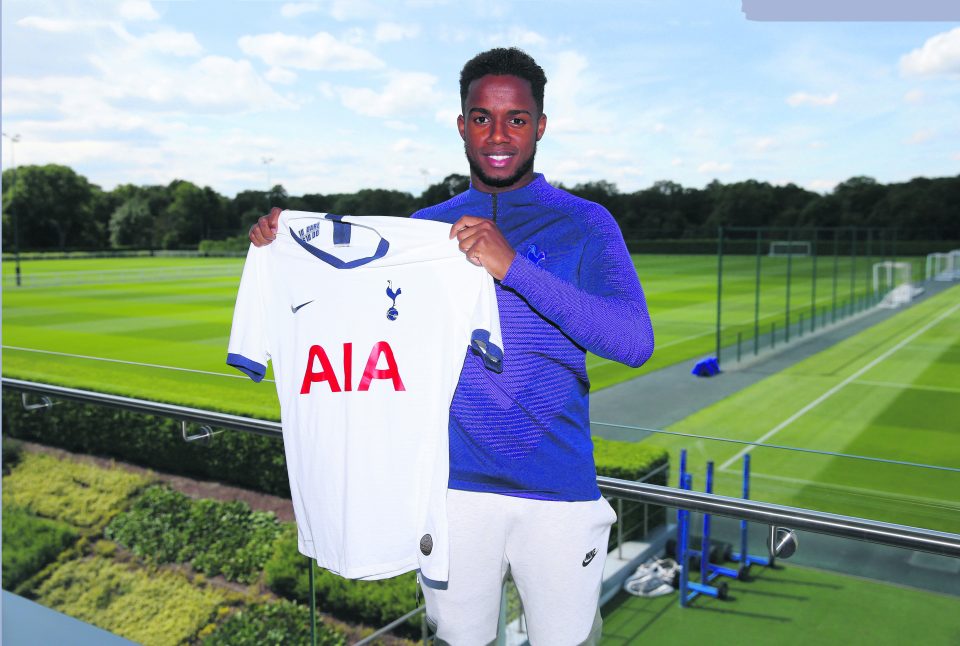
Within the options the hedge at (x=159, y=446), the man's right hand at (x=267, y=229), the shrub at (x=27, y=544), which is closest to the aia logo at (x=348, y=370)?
the man's right hand at (x=267, y=229)

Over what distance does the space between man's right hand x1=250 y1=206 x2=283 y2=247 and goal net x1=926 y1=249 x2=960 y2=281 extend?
38.1m

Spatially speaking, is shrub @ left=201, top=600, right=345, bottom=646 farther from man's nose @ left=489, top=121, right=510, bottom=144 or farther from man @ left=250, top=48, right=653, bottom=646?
man's nose @ left=489, top=121, right=510, bottom=144

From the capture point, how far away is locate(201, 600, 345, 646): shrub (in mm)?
4551

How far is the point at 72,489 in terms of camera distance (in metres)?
7.83

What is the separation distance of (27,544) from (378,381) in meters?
4.98

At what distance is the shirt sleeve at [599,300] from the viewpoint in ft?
3.50

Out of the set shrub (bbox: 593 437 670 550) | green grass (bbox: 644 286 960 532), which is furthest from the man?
shrub (bbox: 593 437 670 550)

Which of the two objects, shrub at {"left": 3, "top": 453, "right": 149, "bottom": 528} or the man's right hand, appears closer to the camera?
the man's right hand

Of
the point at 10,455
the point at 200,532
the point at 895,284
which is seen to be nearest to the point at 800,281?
the point at 895,284

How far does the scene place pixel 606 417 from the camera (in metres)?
15.5

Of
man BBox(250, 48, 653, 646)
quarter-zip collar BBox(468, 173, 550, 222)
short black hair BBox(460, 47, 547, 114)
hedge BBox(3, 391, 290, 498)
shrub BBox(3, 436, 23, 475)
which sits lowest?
hedge BBox(3, 391, 290, 498)

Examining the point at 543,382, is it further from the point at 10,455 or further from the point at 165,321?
the point at 165,321

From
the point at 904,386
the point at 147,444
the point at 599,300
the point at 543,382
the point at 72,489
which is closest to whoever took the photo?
the point at 599,300

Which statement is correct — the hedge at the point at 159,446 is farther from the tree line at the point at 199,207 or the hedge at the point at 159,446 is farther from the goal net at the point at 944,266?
the goal net at the point at 944,266
